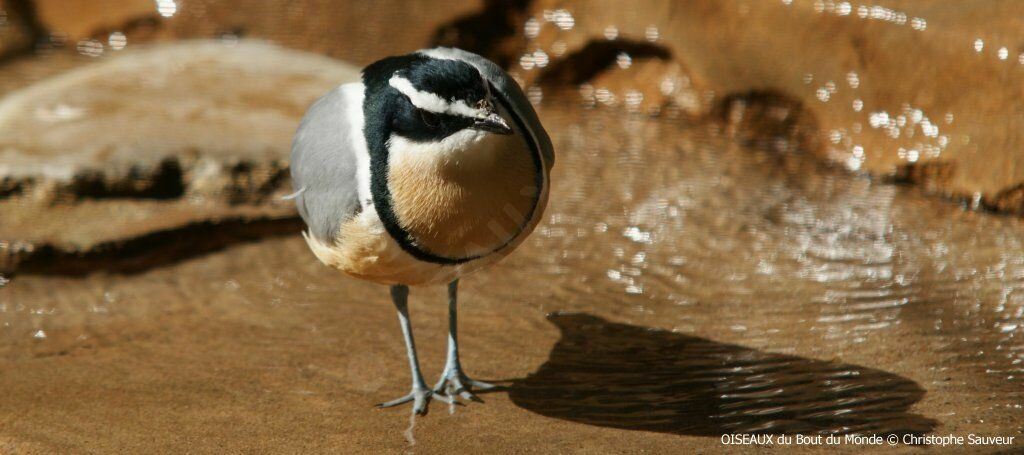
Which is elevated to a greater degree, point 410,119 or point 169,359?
point 410,119

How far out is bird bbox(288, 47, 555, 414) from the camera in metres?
3.04

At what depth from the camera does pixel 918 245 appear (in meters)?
4.95

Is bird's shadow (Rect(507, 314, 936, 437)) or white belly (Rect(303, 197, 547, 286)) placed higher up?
white belly (Rect(303, 197, 547, 286))

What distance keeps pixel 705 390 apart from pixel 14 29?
6113 millimetres

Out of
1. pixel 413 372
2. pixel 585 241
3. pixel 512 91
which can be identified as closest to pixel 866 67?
pixel 585 241

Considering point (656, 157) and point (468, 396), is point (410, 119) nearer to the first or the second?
point (468, 396)

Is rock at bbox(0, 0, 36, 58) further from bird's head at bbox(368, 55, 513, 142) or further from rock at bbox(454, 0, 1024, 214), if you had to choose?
bird's head at bbox(368, 55, 513, 142)

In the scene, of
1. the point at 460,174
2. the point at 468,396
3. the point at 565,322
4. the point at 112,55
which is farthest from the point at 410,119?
the point at 112,55

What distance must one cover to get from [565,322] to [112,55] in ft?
14.9

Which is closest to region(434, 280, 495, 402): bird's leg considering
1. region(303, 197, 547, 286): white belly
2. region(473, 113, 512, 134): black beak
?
region(303, 197, 547, 286): white belly

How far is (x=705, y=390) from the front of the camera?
3816 mm

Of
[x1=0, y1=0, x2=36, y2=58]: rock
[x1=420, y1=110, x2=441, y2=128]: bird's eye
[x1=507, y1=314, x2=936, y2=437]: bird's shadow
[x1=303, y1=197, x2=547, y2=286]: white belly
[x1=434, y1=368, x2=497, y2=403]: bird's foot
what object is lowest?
[x1=434, y1=368, x2=497, y2=403]: bird's foot

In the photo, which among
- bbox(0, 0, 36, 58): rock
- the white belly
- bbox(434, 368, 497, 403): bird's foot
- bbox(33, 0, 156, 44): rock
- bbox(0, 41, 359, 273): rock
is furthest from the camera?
bbox(0, 0, 36, 58): rock

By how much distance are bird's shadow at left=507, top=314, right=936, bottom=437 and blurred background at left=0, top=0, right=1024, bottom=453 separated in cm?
1
